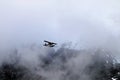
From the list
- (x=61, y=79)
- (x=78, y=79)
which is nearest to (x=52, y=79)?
(x=61, y=79)

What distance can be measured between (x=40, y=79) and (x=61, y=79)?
56.4ft

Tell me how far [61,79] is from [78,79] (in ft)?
45.8

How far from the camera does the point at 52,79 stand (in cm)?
19462

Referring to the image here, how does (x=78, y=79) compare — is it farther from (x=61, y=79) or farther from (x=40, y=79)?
(x=40, y=79)

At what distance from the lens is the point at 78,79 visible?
19975cm

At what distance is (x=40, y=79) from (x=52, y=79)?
34.3ft

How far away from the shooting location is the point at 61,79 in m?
200

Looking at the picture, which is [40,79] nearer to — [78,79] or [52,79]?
[52,79]

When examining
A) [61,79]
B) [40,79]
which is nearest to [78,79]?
[61,79]

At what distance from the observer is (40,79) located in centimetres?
19800

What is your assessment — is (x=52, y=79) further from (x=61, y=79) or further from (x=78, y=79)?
(x=78, y=79)

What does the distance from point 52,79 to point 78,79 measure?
21807 mm

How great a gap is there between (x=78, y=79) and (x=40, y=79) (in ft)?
102
